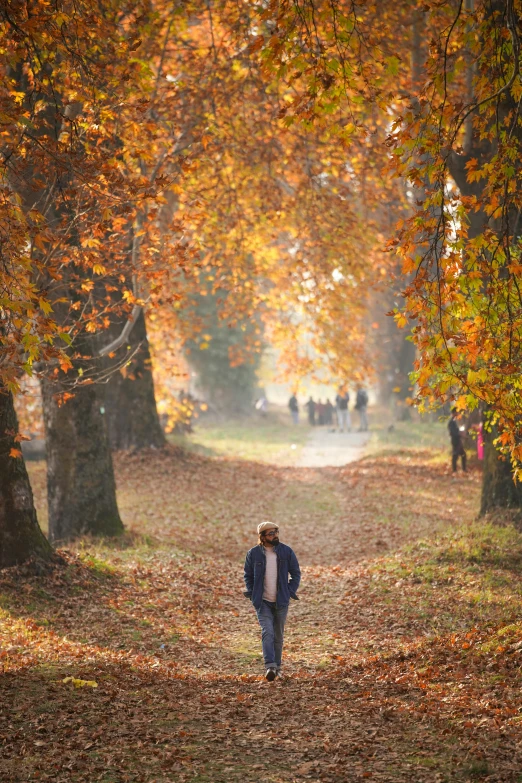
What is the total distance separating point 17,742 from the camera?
20.3 ft

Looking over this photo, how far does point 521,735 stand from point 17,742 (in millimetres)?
3678

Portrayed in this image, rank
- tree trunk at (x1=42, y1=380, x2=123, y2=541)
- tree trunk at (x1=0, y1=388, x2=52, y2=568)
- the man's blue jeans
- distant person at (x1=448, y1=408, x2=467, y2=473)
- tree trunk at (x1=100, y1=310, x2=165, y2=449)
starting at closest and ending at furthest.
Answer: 1. the man's blue jeans
2. tree trunk at (x1=0, y1=388, x2=52, y2=568)
3. tree trunk at (x1=42, y1=380, x2=123, y2=541)
4. distant person at (x1=448, y1=408, x2=467, y2=473)
5. tree trunk at (x1=100, y1=310, x2=165, y2=449)

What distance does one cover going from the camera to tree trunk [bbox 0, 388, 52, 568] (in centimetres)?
1099

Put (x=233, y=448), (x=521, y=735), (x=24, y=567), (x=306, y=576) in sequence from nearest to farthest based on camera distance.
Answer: (x=521, y=735)
(x=24, y=567)
(x=306, y=576)
(x=233, y=448)

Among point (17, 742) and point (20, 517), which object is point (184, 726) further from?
point (20, 517)

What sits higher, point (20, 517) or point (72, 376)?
point (72, 376)

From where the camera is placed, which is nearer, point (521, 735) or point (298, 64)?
point (521, 735)

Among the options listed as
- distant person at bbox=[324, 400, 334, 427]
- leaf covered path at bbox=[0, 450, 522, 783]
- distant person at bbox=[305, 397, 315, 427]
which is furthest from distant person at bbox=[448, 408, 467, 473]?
distant person at bbox=[324, 400, 334, 427]

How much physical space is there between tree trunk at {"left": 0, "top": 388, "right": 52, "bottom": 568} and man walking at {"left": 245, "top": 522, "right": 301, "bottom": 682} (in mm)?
3877

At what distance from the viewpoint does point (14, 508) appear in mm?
11211

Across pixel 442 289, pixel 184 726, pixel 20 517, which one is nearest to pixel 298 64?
pixel 442 289

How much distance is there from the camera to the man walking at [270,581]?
28.6ft

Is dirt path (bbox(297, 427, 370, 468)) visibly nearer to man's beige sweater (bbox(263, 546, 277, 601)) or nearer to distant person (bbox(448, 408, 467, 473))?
distant person (bbox(448, 408, 467, 473))

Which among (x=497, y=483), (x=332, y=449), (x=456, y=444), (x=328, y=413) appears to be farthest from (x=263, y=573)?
(x=328, y=413)
